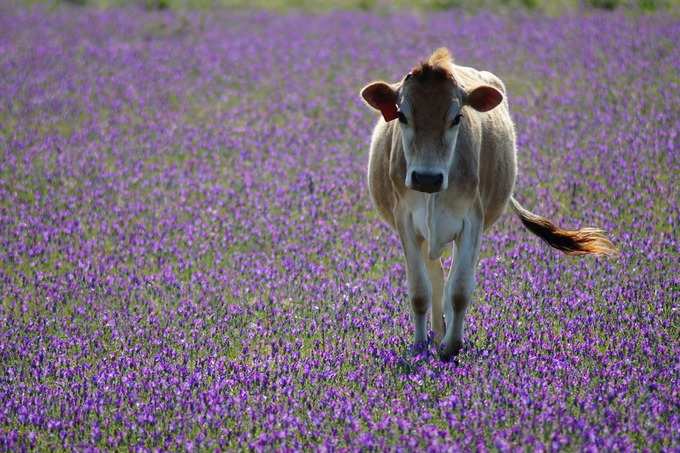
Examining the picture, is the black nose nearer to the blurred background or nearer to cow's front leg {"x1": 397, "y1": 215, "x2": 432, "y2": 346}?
cow's front leg {"x1": 397, "y1": 215, "x2": 432, "y2": 346}

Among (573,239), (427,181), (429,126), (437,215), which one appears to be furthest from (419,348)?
(573,239)

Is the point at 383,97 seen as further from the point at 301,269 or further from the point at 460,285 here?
the point at 301,269

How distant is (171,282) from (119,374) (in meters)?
1.96

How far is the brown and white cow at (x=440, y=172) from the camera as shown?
18.4 ft

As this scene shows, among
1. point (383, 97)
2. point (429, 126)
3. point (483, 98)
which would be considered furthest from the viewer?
point (383, 97)

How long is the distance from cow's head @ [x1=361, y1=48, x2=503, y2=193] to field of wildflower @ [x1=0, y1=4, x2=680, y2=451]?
3.98 feet

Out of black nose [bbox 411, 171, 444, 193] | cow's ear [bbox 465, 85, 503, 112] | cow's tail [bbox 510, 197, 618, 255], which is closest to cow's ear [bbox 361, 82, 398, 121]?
cow's ear [bbox 465, 85, 503, 112]

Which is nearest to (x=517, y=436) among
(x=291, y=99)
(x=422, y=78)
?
(x=422, y=78)

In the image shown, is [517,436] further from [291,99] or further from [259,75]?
[259,75]

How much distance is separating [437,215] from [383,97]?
87 centimetres

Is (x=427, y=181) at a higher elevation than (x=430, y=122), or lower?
lower

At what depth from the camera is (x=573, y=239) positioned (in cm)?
732

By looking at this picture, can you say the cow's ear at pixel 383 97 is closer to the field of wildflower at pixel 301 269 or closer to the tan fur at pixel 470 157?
the tan fur at pixel 470 157

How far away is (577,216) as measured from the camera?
351 inches
